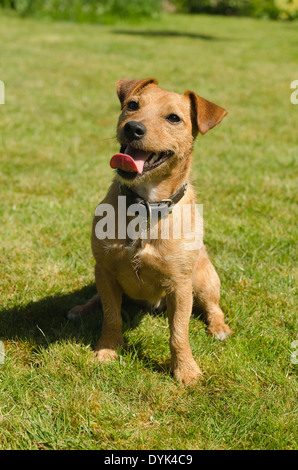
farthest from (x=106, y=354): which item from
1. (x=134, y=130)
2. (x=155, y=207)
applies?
(x=134, y=130)

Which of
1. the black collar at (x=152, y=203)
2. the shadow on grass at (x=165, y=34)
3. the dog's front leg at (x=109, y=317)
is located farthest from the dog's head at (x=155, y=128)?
the shadow on grass at (x=165, y=34)

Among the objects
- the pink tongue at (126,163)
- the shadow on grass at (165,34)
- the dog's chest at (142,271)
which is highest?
the shadow on grass at (165,34)

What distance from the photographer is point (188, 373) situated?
2873 millimetres

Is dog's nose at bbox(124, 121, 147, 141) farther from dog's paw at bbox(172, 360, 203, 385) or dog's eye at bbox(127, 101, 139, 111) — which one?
dog's paw at bbox(172, 360, 203, 385)

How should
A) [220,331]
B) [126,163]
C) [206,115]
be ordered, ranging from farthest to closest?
[220,331]
[206,115]
[126,163]

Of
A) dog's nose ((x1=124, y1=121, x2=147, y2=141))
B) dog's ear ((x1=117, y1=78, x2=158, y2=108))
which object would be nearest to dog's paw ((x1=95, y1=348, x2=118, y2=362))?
dog's nose ((x1=124, y1=121, x2=147, y2=141))

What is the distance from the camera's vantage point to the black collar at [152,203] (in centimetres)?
283

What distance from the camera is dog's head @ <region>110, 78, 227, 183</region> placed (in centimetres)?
271

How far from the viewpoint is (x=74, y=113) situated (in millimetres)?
8539

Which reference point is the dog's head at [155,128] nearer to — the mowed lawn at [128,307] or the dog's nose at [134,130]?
the dog's nose at [134,130]

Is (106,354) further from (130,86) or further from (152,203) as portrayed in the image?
(130,86)

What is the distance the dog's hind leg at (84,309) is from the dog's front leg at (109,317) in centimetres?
36

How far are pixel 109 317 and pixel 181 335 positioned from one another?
490mm

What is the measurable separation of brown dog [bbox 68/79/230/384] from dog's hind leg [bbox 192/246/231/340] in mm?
394
